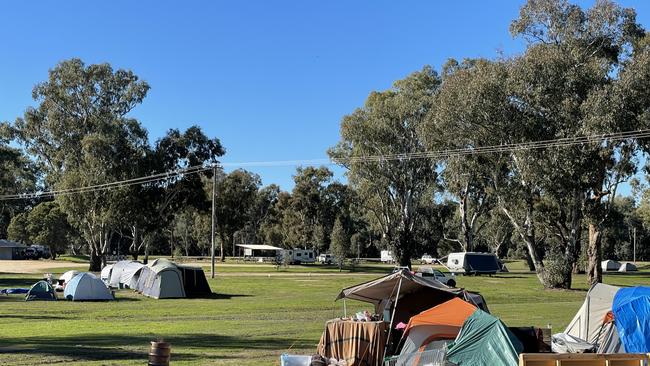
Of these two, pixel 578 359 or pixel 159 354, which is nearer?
pixel 578 359

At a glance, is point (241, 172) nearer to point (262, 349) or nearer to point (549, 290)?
point (549, 290)

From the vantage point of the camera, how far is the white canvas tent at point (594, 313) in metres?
15.2

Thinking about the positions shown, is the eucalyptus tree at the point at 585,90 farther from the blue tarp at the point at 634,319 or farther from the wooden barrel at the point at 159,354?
the wooden barrel at the point at 159,354

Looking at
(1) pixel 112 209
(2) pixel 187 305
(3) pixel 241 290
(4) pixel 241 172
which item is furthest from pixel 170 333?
(4) pixel 241 172

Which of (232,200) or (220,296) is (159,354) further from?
(232,200)

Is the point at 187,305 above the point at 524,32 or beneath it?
beneath

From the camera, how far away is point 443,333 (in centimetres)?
1268

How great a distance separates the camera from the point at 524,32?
42.5 meters

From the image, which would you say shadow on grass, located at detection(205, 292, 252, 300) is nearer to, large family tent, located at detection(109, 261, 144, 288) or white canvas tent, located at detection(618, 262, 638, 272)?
large family tent, located at detection(109, 261, 144, 288)

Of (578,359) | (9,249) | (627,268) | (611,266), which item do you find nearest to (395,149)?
(627,268)

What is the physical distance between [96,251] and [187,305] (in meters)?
35.2

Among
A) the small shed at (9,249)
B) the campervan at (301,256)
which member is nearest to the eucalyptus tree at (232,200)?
the campervan at (301,256)

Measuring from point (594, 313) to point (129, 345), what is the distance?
1123 centimetres

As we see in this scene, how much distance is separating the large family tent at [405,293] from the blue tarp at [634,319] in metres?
3.14
